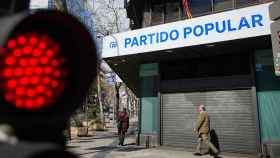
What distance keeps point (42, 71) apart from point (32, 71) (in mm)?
36

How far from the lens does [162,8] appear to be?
47.1ft

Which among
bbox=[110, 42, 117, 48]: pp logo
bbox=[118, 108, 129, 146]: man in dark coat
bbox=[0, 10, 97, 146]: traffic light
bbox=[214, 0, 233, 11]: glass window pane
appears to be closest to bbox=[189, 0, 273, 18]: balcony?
bbox=[214, 0, 233, 11]: glass window pane

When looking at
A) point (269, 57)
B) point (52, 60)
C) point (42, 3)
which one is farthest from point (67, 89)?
point (269, 57)

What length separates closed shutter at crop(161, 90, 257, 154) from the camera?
1159cm

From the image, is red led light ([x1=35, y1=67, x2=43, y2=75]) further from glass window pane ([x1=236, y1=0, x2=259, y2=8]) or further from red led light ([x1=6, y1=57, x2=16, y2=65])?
glass window pane ([x1=236, y1=0, x2=259, y2=8])

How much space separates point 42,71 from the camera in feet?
3.87

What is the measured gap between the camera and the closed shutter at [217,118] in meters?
11.6

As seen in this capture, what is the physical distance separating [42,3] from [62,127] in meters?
5.69

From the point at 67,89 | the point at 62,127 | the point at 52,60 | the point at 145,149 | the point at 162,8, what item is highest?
the point at 162,8

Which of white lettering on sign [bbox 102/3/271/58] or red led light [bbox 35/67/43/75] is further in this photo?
white lettering on sign [bbox 102/3/271/58]

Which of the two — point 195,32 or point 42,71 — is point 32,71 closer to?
point 42,71

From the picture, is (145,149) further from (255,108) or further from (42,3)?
(42,3)

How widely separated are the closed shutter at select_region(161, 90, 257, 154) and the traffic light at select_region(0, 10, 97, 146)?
1094 centimetres

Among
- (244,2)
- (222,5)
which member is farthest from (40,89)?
(222,5)
